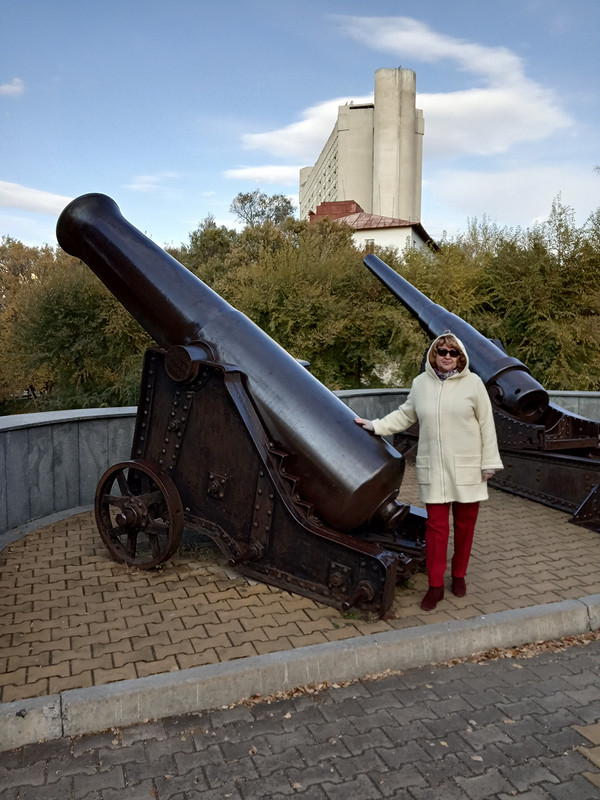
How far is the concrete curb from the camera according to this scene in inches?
108

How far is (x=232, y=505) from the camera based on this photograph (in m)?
4.09

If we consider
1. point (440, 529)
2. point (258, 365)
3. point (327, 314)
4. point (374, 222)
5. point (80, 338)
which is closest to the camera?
point (440, 529)

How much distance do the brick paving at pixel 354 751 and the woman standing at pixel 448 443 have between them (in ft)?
2.71

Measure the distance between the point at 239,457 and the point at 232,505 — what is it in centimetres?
29

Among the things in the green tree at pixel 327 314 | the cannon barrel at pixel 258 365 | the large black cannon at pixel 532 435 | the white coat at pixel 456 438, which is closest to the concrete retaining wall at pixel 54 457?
the cannon barrel at pixel 258 365

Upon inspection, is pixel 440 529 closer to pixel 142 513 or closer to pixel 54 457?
pixel 142 513

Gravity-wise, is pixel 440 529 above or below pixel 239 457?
below

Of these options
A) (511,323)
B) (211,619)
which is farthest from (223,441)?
(511,323)

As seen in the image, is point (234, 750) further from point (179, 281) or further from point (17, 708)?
point (179, 281)

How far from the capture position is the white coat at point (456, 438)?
3.74 metres

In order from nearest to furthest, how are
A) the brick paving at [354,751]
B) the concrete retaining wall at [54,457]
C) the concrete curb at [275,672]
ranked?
1. the brick paving at [354,751]
2. the concrete curb at [275,672]
3. the concrete retaining wall at [54,457]

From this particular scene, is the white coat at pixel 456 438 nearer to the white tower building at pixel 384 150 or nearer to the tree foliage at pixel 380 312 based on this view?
the tree foliage at pixel 380 312

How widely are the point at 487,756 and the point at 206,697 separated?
1.12 m

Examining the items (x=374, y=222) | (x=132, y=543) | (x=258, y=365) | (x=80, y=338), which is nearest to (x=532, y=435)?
(x=258, y=365)
